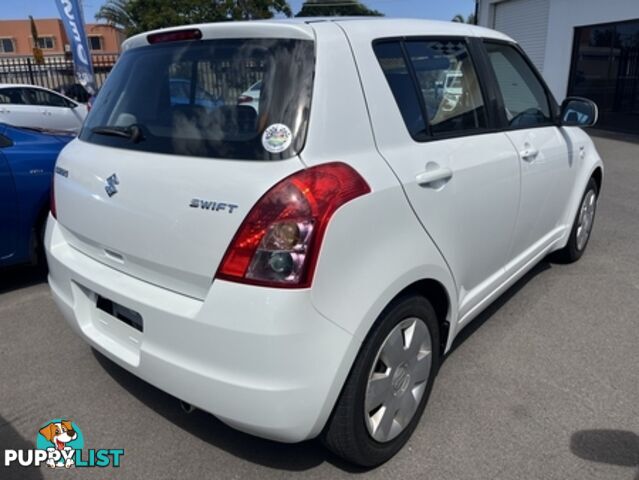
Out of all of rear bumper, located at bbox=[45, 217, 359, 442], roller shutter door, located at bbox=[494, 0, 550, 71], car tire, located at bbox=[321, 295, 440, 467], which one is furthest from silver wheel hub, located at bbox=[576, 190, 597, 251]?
roller shutter door, located at bbox=[494, 0, 550, 71]

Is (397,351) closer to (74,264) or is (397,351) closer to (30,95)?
(74,264)

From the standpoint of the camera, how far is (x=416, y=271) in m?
2.19

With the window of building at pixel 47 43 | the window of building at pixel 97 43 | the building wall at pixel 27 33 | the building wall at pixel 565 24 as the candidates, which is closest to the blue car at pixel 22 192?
the building wall at pixel 565 24

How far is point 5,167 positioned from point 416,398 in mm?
3347

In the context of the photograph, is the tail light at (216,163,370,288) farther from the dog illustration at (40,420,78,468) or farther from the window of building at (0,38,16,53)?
the window of building at (0,38,16,53)

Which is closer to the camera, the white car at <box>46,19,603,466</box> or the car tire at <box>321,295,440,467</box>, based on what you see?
the white car at <box>46,19,603,466</box>

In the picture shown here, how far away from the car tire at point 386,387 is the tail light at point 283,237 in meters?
0.46

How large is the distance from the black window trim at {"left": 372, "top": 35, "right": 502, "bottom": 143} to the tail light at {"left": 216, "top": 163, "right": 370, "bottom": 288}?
0.74 metres

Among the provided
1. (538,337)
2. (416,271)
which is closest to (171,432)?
(416,271)

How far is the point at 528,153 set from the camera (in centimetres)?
315

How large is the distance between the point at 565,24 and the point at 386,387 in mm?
15590

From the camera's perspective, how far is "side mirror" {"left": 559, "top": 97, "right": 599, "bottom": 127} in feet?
12.0

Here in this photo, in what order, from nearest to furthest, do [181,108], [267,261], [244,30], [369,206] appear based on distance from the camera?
[267,261]
[369,206]
[244,30]
[181,108]

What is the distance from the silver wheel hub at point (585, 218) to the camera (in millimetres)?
4469
